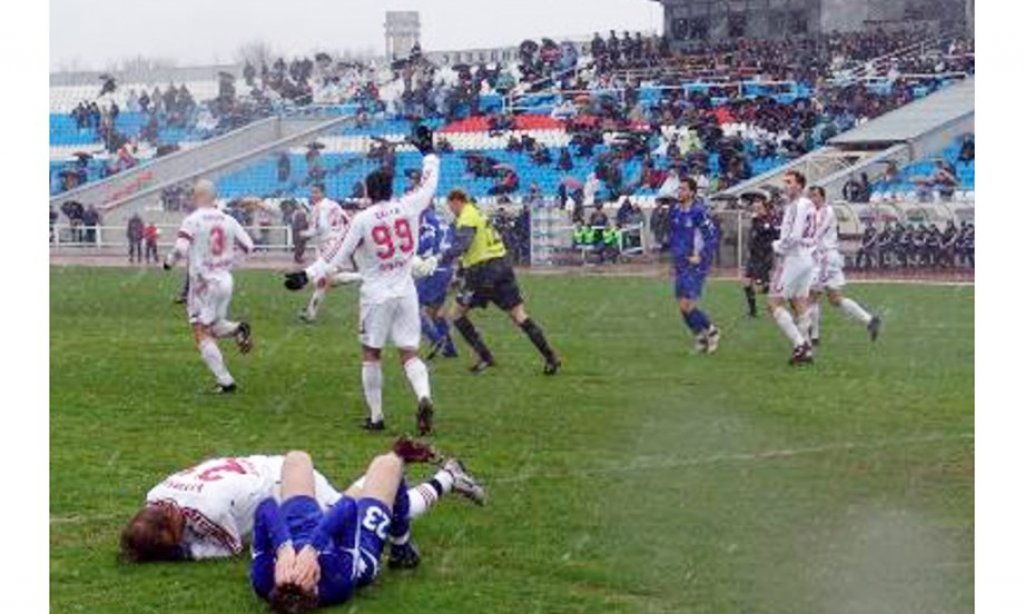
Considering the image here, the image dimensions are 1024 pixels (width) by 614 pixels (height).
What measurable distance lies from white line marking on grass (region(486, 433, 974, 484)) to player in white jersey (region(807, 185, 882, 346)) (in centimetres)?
560

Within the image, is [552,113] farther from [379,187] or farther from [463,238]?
[379,187]

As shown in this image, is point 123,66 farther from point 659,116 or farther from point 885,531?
point 885,531

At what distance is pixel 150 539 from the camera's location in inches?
303

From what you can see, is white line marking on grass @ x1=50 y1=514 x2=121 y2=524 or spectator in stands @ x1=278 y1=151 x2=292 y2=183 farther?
spectator in stands @ x1=278 y1=151 x2=292 y2=183

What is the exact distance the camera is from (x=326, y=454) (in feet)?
35.4

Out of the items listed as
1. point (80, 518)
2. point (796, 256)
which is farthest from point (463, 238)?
point (80, 518)

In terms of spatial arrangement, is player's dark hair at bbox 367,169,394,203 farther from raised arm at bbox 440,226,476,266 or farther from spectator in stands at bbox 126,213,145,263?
spectator in stands at bbox 126,213,145,263

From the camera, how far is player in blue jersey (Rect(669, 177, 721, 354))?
17078 mm

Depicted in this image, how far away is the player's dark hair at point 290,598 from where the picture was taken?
6.79 meters

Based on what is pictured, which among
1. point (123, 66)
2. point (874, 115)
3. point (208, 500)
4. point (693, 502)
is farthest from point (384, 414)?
point (123, 66)

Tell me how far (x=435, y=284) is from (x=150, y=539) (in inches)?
340

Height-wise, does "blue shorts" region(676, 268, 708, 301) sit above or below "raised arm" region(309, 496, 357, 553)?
above

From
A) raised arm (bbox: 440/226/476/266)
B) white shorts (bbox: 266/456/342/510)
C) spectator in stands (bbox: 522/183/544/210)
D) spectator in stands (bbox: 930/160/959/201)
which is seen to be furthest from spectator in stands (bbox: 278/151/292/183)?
white shorts (bbox: 266/456/342/510)
